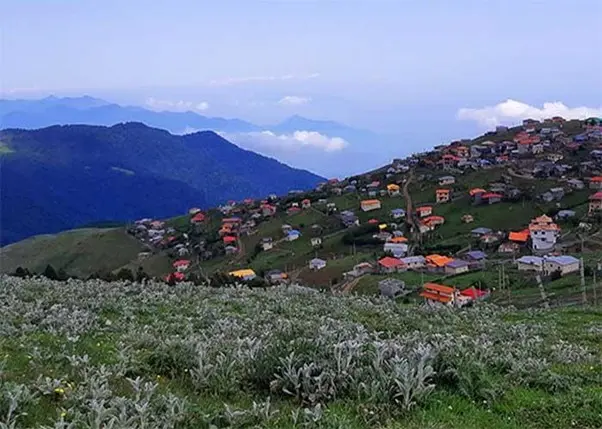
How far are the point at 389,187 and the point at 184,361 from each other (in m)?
147

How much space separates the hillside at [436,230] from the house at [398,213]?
41 centimetres

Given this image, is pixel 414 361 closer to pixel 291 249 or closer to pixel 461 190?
pixel 291 249

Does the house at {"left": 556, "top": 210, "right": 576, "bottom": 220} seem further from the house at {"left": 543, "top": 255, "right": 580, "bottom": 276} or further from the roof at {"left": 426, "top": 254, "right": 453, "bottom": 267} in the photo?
the house at {"left": 543, "top": 255, "right": 580, "bottom": 276}

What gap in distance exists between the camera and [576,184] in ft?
409

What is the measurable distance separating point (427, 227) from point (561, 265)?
43.3m

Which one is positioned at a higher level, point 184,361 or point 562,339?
point 184,361

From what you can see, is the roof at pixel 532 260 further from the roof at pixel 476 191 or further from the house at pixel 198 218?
the house at pixel 198 218

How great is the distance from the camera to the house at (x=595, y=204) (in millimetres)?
105300

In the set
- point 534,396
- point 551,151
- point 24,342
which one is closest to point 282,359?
point 534,396

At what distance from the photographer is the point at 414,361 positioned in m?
8.05

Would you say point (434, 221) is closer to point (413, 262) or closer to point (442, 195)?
point (442, 195)

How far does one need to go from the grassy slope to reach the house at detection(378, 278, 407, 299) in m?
77.0

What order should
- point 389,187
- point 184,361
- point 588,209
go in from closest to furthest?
point 184,361, point 588,209, point 389,187

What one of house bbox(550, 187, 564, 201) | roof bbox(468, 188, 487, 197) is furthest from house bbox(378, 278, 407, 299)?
roof bbox(468, 188, 487, 197)
